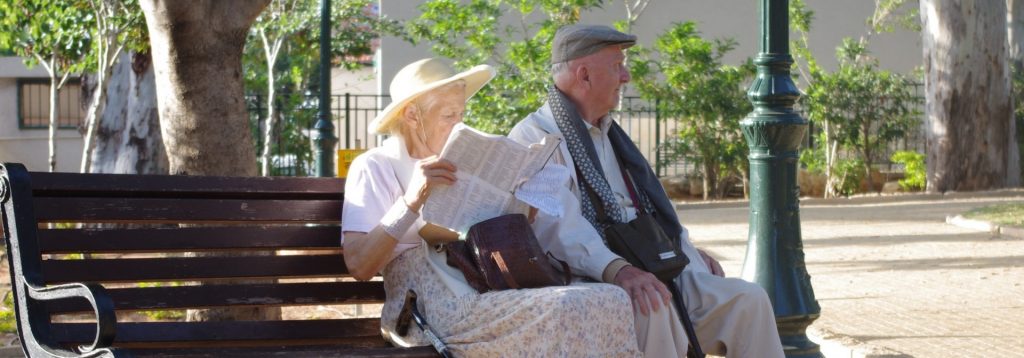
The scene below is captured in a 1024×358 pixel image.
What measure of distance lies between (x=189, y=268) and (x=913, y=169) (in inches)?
758

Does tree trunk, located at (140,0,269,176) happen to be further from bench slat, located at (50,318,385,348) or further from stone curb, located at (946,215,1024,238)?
stone curb, located at (946,215,1024,238)

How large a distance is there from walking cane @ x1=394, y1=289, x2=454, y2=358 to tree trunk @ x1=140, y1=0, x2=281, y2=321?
2.16 metres

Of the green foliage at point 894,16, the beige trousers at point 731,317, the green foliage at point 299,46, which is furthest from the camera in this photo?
the green foliage at point 894,16

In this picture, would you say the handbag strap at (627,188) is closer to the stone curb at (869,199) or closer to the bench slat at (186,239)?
the bench slat at (186,239)

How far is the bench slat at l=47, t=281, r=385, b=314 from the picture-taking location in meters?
4.20

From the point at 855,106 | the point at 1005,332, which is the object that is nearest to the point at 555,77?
the point at 1005,332

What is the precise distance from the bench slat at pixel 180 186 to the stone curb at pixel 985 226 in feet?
33.1

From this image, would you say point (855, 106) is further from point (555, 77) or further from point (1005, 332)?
point (555, 77)

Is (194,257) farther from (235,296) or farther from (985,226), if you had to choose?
(985,226)

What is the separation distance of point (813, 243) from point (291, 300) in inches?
370

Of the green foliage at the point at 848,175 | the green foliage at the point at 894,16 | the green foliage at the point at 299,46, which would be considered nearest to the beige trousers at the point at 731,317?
the green foliage at the point at 299,46

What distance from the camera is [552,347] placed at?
12.1ft

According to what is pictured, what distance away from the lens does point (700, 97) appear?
1977 centimetres

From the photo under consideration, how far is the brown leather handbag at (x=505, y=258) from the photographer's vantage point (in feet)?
12.8
